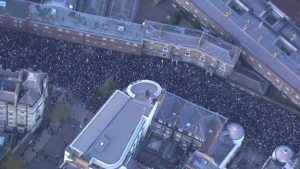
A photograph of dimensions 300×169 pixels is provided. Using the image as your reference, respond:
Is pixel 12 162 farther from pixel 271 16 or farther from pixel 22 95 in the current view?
pixel 271 16

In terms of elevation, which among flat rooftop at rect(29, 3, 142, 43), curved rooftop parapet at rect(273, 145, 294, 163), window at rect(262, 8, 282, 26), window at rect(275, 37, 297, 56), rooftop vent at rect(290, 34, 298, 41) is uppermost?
window at rect(262, 8, 282, 26)

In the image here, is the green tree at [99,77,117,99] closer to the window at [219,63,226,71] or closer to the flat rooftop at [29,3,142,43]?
the flat rooftop at [29,3,142,43]

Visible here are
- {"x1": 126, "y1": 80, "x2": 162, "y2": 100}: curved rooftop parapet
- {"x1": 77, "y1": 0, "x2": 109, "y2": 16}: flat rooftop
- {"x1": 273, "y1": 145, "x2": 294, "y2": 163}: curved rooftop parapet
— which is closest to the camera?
{"x1": 273, "y1": 145, "x2": 294, "y2": 163}: curved rooftop parapet

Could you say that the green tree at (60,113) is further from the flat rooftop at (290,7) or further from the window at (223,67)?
the flat rooftop at (290,7)

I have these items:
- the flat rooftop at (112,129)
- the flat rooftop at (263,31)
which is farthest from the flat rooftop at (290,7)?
the flat rooftop at (112,129)

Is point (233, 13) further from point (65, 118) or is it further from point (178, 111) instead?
point (65, 118)

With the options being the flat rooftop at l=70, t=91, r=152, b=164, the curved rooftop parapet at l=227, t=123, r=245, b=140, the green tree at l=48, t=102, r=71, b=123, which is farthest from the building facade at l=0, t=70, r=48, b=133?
the curved rooftop parapet at l=227, t=123, r=245, b=140

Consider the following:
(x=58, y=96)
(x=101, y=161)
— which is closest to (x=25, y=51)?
(x=58, y=96)
